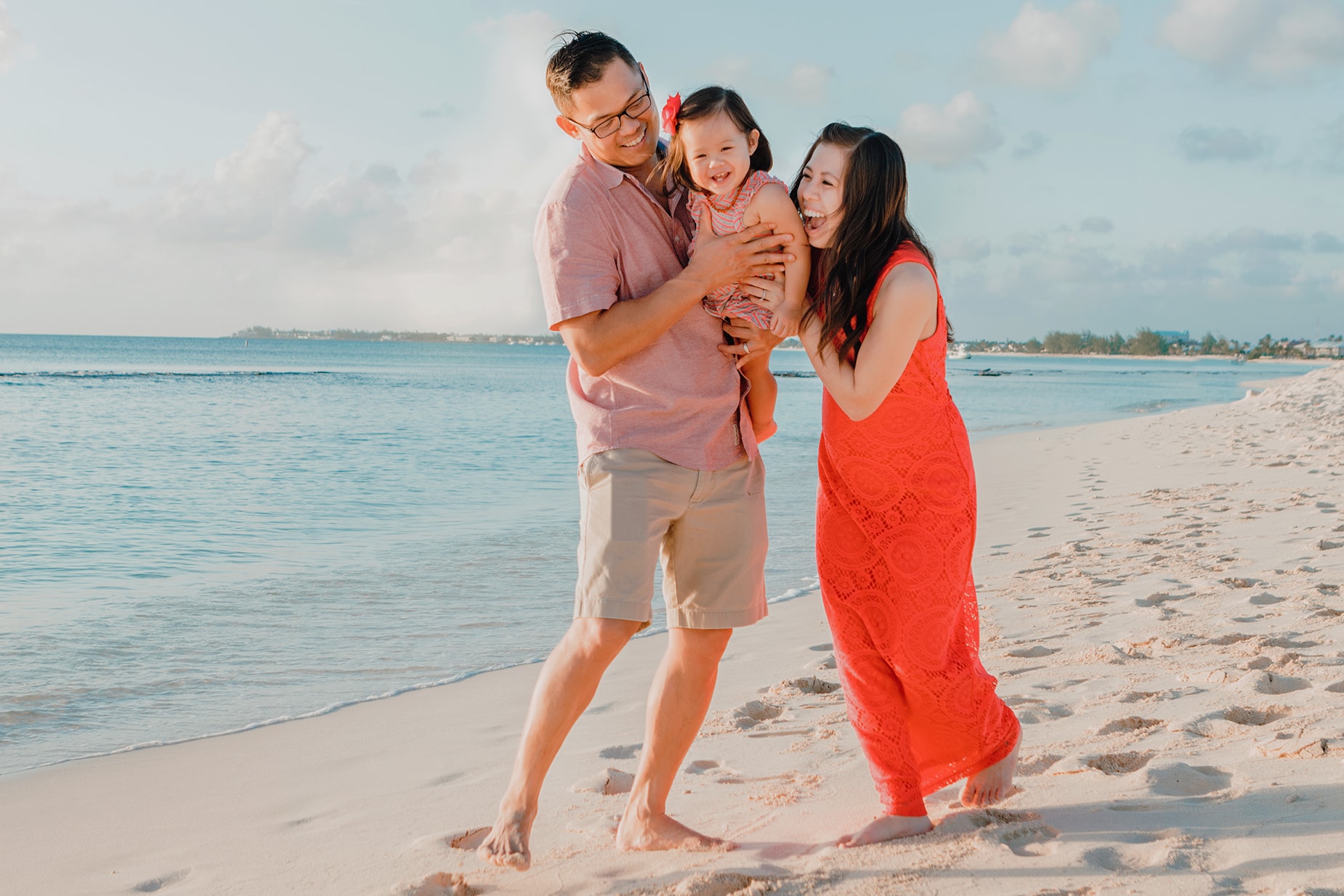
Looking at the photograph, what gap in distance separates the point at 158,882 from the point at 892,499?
6.90 ft

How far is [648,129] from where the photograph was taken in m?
2.42

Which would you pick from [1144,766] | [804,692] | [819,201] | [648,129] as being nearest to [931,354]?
[819,201]

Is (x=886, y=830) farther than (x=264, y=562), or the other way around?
(x=264, y=562)

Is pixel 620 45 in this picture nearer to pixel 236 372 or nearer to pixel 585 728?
pixel 585 728

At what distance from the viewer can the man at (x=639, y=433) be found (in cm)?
225

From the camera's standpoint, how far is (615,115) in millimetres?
2301

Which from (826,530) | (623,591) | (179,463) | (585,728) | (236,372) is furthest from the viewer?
(236,372)

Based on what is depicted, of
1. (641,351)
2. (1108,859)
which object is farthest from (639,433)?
(1108,859)

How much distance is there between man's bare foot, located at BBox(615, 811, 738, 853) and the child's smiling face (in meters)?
1.57

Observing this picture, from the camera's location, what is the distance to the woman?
2.30 m

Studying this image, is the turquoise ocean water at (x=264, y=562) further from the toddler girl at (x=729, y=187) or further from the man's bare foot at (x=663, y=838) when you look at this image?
the toddler girl at (x=729, y=187)

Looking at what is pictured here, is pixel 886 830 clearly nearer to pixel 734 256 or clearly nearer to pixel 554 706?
pixel 554 706

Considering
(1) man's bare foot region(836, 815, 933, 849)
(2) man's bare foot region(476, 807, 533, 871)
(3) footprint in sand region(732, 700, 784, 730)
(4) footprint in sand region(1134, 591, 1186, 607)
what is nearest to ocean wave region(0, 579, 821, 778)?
(3) footprint in sand region(732, 700, 784, 730)

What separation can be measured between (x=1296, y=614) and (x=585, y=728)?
2.90 m
